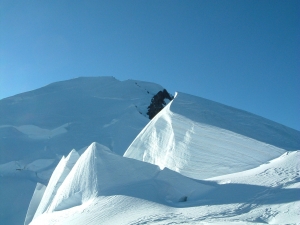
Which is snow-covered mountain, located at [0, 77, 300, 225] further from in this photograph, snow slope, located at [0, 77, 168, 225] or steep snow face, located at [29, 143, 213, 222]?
snow slope, located at [0, 77, 168, 225]

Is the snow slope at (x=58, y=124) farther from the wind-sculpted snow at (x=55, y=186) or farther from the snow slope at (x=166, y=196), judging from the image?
the snow slope at (x=166, y=196)

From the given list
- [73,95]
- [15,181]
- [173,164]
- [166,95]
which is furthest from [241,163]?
[166,95]

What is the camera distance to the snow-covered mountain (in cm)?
452

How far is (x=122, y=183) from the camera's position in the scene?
18.9ft

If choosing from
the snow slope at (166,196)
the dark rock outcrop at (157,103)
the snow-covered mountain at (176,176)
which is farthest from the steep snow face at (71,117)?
the snow slope at (166,196)

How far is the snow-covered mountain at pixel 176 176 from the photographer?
14.8 ft

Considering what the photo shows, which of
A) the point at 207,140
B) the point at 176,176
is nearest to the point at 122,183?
the point at 176,176

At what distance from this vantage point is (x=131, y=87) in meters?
29.5

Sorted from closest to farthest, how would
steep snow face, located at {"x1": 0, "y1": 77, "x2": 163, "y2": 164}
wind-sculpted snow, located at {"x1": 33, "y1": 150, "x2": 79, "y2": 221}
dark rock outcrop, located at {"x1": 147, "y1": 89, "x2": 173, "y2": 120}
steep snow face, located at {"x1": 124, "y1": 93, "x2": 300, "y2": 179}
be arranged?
1. steep snow face, located at {"x1": 124, "y1": 93, "x2": 300, "y2": 179}
2. wind-sculpted snow, located at {"x1": 33, "y1": 150, "x2": 79, "y2": 221}
3. steep snow face, located at {"x1": 0, "y1": 77, "x2": 163, "y2": 164}
4. dark rock outcrop, located at {"x1": 147, "y1": 89, "x2": 173, "y2": 120}

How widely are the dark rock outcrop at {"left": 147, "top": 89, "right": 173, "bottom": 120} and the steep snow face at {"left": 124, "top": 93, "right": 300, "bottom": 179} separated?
13553mm

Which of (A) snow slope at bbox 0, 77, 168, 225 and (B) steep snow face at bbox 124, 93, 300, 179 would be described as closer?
(B) steep snow face at bbox 124, 93, 300, 179

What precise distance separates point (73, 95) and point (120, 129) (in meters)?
8.75

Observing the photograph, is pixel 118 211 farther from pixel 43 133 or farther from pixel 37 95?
pixel 37 95

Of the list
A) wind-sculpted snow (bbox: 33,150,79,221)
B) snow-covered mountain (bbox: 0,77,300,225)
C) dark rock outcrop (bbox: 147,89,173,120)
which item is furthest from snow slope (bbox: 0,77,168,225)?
wind-sculpted snow (bbox: 33,150,79,221)
